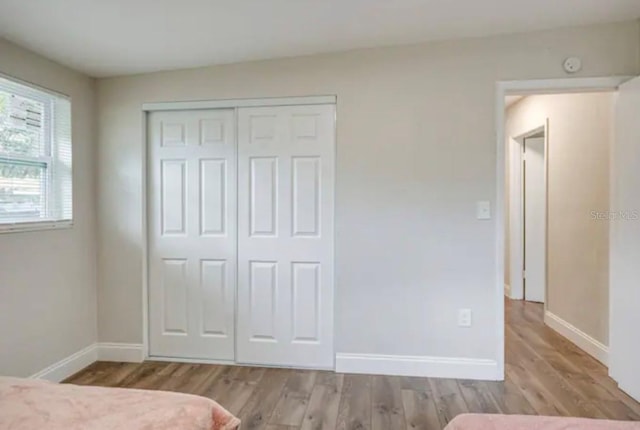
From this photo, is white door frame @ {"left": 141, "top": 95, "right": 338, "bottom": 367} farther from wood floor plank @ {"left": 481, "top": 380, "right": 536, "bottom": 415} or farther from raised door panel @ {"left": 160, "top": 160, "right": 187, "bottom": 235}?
wood floor plank @ {"left": 481, "top": 380, "right": 536, "bottom": 415}

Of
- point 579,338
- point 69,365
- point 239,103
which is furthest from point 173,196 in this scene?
point 579,338

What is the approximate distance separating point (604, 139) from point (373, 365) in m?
2.55

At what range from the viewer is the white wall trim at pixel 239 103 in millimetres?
2975

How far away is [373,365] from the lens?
2.93 meters

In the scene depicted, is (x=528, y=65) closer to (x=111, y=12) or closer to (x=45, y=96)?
(x=111, y=12)

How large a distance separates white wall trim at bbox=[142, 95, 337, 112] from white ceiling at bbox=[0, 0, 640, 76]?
301 millimetres

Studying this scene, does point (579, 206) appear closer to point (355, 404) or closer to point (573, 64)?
point (573, 64)

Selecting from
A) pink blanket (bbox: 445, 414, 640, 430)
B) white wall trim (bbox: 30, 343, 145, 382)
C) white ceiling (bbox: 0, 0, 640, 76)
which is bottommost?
white wall trim (bbox: 30, 343, 145, 382)

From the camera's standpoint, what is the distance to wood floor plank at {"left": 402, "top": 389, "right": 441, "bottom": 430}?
2244 mm

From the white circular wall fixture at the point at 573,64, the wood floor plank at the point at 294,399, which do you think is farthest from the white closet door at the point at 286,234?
the white circular wall fixture at the point at 573,64

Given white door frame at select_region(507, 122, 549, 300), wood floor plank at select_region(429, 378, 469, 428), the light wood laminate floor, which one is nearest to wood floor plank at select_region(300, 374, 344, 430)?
the light wood laminate floor

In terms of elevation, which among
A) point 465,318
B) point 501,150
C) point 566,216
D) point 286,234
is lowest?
point 465,318

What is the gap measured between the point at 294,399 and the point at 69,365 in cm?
172

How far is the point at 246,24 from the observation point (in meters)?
2.43
